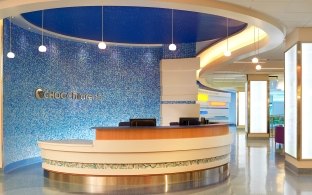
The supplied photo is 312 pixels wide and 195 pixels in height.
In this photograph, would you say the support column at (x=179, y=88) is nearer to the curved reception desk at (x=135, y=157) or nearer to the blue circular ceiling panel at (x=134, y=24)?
the blue circular ceiling panel at (x=134, y=24)

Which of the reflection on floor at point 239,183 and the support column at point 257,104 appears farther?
the support column at point 257,104

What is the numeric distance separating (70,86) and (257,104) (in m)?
11.5

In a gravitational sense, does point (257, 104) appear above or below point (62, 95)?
below

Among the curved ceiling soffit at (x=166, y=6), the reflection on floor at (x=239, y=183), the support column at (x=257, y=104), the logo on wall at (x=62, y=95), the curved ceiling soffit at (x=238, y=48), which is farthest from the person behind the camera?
the support column at (x=257, y=104)

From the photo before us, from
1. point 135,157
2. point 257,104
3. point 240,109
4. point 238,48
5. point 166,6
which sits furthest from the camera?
point 240,109

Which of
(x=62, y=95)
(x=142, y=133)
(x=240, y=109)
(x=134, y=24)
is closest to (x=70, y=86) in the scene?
(x=62, y=95)

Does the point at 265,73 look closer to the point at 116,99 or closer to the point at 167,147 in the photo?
the point at 116,99

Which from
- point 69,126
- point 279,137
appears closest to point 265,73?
point 279,137

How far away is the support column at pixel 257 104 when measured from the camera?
63.9ft

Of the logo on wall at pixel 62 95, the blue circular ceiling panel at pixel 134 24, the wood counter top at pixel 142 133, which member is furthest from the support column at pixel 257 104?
the wood counter top at pixel 142 133

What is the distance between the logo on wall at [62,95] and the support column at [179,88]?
7.22 ft

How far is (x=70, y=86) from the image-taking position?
443 inches

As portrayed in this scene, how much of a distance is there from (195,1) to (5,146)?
18.2 feet

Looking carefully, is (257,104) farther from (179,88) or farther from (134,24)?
(134,24)
